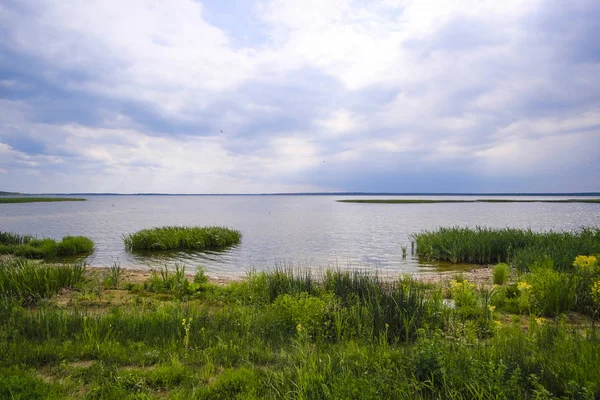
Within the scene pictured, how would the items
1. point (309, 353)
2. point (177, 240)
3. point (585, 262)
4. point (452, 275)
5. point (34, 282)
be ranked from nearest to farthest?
1. point (309, 353)
2. point (585, 262)
3. point (34, 282)
4. point (452, 275)
5. point (177, 240)

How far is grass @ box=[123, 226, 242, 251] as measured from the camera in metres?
26.2

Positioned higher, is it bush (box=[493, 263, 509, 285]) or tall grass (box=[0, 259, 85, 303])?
tall grass (box=[0, 259, 85, 303])

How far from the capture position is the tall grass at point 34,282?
29.4ft

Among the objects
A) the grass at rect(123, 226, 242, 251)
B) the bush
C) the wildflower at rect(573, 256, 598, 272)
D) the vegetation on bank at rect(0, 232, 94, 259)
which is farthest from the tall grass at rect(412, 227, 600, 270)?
the vegetation on bank at rect(0, 232, 94, 259)

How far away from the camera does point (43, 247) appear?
71.6 feet

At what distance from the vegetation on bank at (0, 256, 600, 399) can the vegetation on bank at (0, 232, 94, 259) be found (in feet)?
56.4

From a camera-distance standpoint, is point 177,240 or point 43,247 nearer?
point 43,247

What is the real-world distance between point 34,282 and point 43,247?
15602mm

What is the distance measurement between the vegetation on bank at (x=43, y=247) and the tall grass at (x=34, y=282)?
1374 centimetres

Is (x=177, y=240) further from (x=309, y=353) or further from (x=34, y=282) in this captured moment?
(x=309, y=353)

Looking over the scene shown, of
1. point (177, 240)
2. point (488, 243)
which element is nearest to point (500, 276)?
point (488, 243)

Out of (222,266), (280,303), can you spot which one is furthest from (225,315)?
(222,266)

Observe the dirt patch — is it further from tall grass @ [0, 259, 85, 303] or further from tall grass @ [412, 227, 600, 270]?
tall grass @ [0, 259, 85, 303]

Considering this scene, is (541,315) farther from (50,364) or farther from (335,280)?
(50,364)
